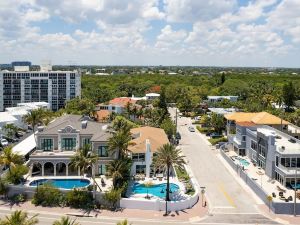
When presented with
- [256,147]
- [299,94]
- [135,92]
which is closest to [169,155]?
[256,147]

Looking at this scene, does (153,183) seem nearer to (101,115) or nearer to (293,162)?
(293,162)

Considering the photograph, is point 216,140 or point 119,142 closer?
point 119,142

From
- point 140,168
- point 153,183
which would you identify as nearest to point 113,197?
point 153,183

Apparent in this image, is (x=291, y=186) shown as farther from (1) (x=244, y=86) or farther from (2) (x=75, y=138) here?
(1) (x=244, y=86)

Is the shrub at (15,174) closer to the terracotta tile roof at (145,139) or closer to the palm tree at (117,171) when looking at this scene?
the palm tree at (117,171)

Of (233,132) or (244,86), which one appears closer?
(233,132)

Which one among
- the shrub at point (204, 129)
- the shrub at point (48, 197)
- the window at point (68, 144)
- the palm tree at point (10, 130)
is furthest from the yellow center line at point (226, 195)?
the palm tree at point (10, 130)
